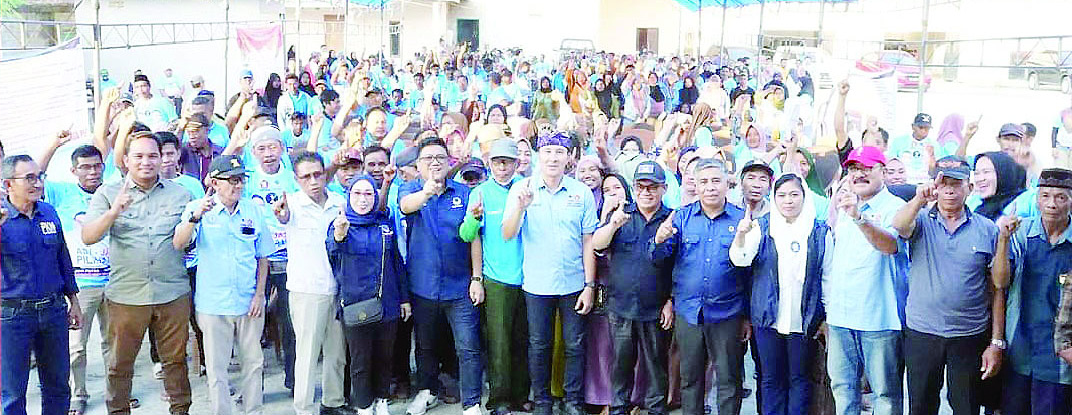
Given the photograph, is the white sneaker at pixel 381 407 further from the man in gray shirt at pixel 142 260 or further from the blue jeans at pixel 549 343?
the man in gray shirt at pixel 142 260

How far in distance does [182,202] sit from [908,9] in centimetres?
2043

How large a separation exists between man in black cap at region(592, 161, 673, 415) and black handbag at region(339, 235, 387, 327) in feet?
3.87

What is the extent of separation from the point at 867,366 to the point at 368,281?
104 inches

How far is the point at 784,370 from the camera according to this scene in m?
5.02

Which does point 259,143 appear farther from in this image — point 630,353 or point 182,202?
point 630,353

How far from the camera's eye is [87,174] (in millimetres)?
5387

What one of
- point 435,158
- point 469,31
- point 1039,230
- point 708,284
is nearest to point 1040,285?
point 1039,230

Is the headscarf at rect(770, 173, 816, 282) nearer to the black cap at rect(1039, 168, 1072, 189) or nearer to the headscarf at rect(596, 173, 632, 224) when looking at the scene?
the headscarf at rect(596, 173, 632, 224)

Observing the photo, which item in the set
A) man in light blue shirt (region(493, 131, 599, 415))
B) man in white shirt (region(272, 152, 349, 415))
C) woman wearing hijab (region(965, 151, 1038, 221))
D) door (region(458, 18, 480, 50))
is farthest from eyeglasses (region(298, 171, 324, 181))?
door (region(458, 18, 480, 50))

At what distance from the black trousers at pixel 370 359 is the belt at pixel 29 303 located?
1.50 meters

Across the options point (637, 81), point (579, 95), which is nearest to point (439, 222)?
point (579, 95)

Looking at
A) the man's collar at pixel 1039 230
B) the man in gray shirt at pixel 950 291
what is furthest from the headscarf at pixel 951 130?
the man in gray shirt at pixel 950 291

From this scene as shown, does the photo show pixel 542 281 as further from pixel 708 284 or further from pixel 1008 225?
pixel 1008 225

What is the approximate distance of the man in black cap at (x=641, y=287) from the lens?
5133mm
